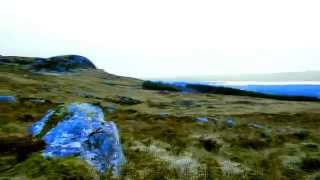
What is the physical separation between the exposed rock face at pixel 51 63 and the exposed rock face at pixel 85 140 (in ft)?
414

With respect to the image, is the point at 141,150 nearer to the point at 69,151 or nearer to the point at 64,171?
the point at 69,151

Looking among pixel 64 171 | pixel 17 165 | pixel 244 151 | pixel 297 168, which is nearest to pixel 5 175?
pixel 17 165

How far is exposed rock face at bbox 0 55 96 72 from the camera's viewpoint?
14030cm

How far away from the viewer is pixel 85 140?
13.9 meters

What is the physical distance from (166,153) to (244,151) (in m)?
7.64

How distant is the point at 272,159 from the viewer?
74.1ft

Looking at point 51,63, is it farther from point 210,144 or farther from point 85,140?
point 85,140

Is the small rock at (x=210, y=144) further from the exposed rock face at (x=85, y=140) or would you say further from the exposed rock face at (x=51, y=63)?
the exposed rock face at (x=51, y=63)

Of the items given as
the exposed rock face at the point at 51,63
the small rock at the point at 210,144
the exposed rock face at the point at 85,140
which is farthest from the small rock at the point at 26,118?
the exposed rock face at the point at 51,63

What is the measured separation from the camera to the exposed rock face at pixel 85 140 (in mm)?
12836

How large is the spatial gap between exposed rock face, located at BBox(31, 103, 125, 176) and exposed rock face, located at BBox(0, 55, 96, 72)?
12609 cm

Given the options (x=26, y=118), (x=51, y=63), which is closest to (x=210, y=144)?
(x=26, y=118)

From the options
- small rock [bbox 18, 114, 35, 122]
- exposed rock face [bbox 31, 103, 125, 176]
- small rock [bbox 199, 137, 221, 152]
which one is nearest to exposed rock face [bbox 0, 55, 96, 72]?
small rock [bbox 18, 114, 35, 122]

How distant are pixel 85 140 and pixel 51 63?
5449 inches
